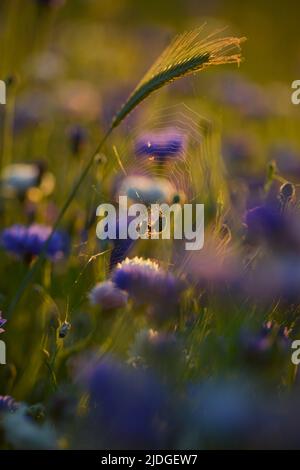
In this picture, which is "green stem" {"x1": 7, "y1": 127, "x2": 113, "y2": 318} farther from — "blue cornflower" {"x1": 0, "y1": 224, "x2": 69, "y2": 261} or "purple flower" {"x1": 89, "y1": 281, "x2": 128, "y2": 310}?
"blue cornflower" {"x1": 0, "y1": 224, "x2": 69, "y2": 261}

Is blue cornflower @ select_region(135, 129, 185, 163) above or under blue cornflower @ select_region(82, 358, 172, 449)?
above

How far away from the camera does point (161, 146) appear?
0.88m

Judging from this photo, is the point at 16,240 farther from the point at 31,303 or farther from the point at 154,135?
the point at 154,135

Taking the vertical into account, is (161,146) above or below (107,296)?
above

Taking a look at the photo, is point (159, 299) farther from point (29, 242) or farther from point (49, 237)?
point (29, 242)

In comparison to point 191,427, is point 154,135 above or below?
above

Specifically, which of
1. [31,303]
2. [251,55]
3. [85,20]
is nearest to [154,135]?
[31,303]

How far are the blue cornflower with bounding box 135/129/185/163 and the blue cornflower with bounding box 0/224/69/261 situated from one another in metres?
0.26

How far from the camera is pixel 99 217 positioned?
1.00 metres

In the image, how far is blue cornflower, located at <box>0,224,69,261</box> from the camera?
1128 millimetres

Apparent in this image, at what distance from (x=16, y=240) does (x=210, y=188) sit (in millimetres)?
269

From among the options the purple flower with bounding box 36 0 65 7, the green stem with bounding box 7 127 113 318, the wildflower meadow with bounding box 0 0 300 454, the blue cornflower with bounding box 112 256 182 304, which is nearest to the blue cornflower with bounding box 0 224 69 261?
the wildflower meadow with bounding box 0 0 300 454

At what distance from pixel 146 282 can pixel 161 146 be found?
158 millimetres

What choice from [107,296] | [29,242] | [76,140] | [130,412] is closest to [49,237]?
[107,296]
